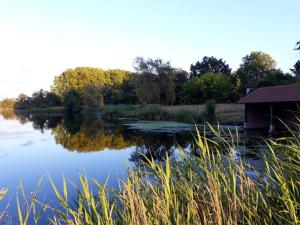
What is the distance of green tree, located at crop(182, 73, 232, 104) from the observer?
47.5 metres

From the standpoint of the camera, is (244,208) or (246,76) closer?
(244,208)

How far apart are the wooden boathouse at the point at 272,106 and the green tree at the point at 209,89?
20.3 m

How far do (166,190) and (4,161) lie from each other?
1327 centimetres

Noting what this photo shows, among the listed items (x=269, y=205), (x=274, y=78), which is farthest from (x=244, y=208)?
(x=274, y=78)

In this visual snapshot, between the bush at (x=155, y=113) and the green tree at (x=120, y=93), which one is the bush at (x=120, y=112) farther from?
the bush at (x=155, y=113)

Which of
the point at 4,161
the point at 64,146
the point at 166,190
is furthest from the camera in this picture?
the point at 64,146

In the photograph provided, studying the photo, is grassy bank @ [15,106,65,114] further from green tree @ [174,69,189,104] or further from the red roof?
the red roof

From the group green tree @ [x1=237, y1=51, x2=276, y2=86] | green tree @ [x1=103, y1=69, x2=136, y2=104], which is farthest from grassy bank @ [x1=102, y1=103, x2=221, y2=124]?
green tree @ [x1=237, y1=51, x2=276, y2=86]

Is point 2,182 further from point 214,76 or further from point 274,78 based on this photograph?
point 214,76

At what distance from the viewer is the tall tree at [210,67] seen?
61000 mm

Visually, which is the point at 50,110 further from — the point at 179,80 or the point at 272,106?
the point at 272,106

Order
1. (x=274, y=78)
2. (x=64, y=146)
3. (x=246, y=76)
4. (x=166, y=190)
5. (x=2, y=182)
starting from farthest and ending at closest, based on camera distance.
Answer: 1. (x=246, y=76)
2. (x=274, y=78)
3. (x=64, y=146)
4. (x=2, y=182)
5. (x=166, y=190)

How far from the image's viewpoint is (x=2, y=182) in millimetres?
10750

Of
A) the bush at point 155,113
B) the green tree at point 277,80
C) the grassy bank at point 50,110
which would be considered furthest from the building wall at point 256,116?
the grassy bank at point 50,110
